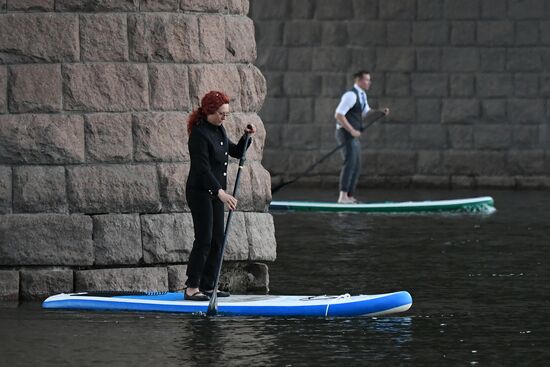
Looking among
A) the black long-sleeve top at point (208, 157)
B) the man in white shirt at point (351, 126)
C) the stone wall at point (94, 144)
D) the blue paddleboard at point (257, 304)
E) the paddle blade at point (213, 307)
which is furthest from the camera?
the man in white shirt at point (351, 126)

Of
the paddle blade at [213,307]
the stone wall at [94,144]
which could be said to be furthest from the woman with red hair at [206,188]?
the stone wall at [94,144]

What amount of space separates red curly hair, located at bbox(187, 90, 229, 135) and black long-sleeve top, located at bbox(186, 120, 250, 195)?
0.04 m

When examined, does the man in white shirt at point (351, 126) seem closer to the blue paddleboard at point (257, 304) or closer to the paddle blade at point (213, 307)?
the blue paddleboard at point (257, 304)

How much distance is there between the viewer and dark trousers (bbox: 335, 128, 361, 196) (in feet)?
81.7

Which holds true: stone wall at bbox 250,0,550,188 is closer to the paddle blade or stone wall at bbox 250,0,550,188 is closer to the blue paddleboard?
the blue paddleboard

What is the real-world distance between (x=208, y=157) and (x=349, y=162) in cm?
1141

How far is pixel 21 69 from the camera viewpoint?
563 inches

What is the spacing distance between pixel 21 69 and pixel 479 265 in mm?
4878

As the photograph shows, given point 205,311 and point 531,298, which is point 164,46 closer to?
point 205,311

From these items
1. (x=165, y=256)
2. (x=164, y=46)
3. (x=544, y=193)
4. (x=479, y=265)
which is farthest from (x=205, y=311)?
(x=544, y=193)

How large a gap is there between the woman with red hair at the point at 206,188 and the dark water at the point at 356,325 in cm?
64

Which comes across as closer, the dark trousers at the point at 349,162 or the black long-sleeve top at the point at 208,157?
the black long-sleeve top at the point at 208,157

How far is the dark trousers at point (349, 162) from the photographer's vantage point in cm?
2491

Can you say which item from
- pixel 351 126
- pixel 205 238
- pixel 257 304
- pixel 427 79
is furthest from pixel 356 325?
pixel 427 79
